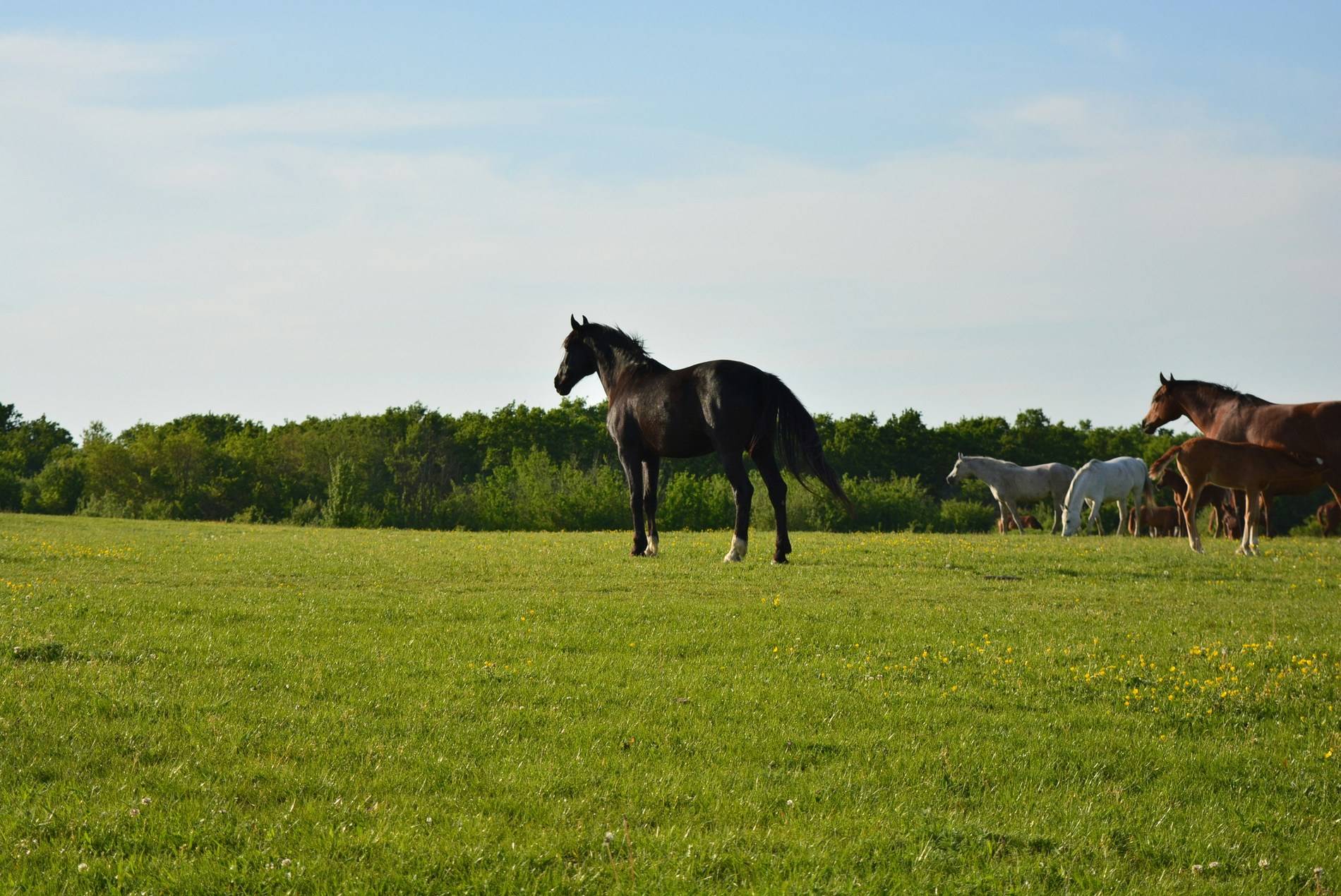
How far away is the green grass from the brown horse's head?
373 inches

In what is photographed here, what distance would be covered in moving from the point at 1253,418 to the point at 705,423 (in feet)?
36.6

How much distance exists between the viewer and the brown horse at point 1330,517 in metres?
41.8

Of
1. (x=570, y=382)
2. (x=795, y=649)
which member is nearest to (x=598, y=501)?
(x=570, y=382)

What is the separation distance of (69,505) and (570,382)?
4457cm

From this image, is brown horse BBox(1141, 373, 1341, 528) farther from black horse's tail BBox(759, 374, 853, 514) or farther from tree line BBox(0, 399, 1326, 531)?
tree line BBox(0, 399, 1326, 531)

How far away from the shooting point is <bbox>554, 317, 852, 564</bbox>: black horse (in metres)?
17.4

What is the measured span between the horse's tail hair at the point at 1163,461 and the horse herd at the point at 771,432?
0.13ft

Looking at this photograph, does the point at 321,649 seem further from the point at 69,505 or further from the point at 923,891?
the point at 69,505

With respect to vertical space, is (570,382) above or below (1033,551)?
above

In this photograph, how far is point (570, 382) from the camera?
68.7 feet

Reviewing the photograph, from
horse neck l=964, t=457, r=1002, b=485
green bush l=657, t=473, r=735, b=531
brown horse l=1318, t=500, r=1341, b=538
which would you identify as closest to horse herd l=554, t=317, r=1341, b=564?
horse neck l=964, t=457, r=1002, b=485

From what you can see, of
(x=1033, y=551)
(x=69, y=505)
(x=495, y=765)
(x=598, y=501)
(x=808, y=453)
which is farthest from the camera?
(x=69, y=505)

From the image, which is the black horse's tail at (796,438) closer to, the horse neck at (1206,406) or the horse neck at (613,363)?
the horse neck at (613,363)

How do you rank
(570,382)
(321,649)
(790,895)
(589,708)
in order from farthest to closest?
(570,382), (321,649), (589,708), (790,895)
